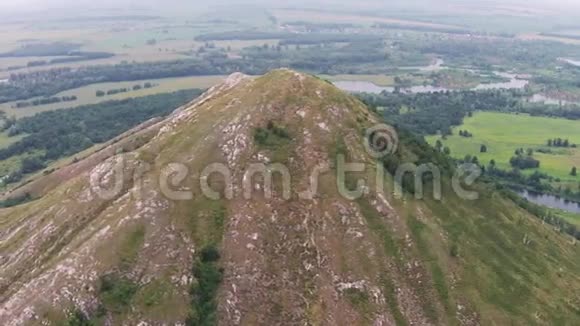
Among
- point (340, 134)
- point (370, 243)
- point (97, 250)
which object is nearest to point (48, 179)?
point (97, 250)

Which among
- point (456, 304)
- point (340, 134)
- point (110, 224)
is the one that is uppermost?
point (340, 134)

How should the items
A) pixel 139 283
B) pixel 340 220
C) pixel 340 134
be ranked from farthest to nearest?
pixel 340 134 < pixel 340 220 < pixel 139 283

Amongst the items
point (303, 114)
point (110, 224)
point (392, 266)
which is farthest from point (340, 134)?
point (110, 224)

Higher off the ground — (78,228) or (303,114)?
(303,114)

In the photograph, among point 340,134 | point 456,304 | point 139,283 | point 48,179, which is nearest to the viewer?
point 139,283

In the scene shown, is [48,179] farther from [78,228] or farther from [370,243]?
[370,243]

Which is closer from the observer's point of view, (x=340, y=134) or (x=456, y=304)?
(x=456, y=304)

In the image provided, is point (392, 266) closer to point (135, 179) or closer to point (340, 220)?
point (340, 220)
